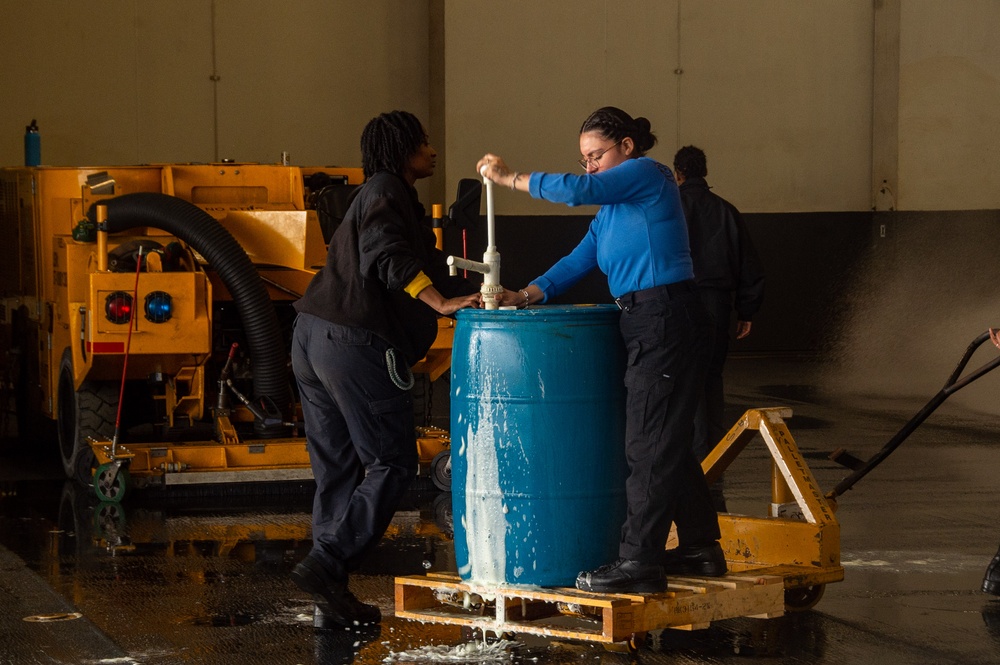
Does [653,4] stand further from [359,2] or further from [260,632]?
[260,632]

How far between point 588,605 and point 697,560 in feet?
1.95

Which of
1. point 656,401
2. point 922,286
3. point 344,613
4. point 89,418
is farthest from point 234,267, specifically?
point 922,286

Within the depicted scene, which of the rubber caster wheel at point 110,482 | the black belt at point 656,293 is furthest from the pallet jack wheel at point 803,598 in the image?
the rubber caster wheel at point 110,482

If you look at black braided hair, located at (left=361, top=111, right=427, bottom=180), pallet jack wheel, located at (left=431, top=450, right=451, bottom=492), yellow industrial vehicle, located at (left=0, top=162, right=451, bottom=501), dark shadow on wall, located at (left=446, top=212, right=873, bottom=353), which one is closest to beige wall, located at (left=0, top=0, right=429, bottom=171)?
dark shadow on wall, located at (left=446, top=212, right=873, bottom=353)

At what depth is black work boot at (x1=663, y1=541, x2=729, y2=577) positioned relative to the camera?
5.18m

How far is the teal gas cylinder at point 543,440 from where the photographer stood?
15.9 ft

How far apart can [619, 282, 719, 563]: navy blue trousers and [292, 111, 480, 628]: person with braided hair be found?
772 millimetres

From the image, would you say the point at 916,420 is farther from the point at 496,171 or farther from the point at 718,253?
the point at 496,171

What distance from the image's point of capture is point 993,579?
233 inches

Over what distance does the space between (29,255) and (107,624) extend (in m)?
5.29

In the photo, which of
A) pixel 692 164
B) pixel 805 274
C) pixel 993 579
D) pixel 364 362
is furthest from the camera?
pixel 805 274

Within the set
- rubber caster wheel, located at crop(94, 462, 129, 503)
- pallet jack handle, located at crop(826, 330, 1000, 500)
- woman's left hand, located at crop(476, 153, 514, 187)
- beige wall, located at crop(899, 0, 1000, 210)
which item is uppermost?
beige wall, located at crop(899, 0, 1000, 210)

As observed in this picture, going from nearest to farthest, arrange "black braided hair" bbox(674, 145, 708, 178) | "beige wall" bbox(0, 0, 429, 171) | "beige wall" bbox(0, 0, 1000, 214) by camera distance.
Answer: "black braided hair" bbox(674, 145, 708, 178) → "beige wall" bbox(0, 0, 429, 171) → "beige wall" bbox(0, 0, 1000, 214)

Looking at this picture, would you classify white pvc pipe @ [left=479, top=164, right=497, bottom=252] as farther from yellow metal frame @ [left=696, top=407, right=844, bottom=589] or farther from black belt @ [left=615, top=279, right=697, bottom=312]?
yellow metal frame @ [left=696, top=407, right=844, bottom=589]
